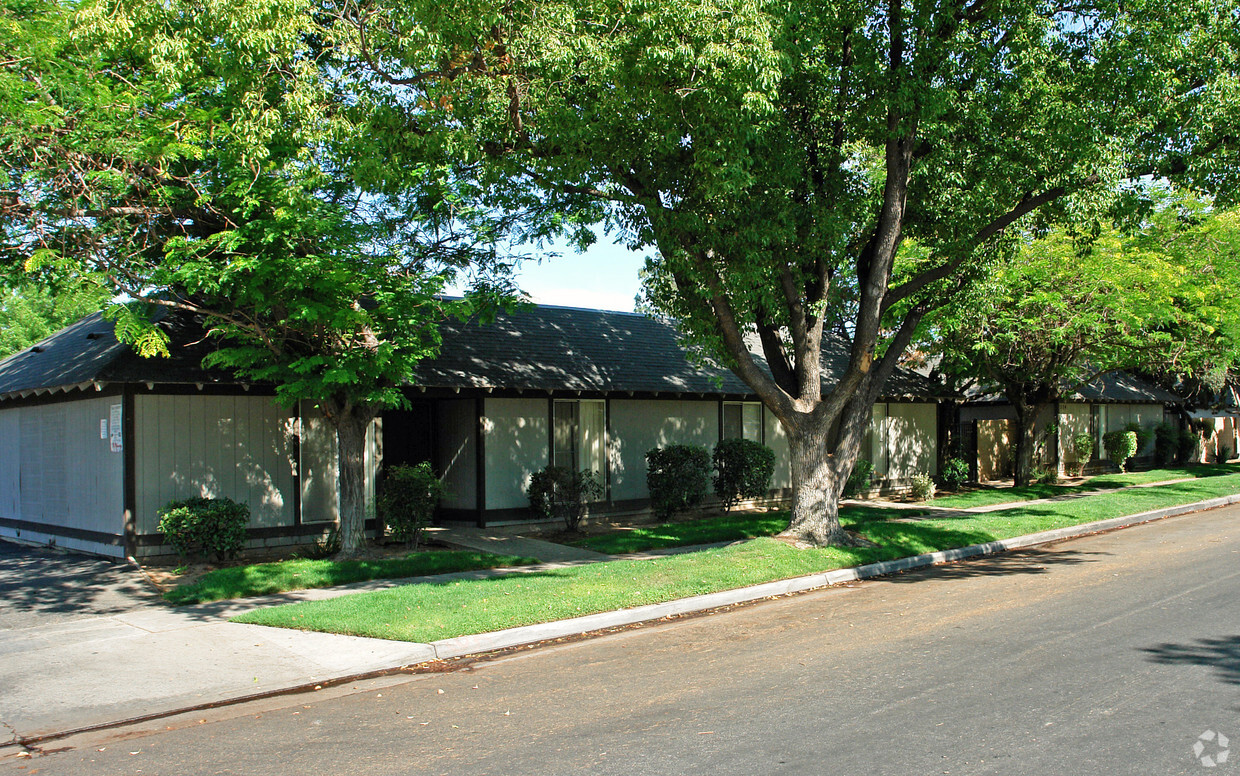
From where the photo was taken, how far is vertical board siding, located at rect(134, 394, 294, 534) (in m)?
14.0

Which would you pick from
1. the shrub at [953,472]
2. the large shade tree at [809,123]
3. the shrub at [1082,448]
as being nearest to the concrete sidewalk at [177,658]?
the large shade tree at [809,123]

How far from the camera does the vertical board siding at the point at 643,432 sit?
1988 cm

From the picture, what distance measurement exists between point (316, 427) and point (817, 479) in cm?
875

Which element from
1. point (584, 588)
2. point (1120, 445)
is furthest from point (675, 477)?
point (1120, 445)

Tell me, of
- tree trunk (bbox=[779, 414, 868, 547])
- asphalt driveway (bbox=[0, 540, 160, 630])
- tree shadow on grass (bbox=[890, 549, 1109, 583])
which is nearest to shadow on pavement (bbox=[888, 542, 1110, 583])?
tree shadow on grass (bbox=[890, 549, 1109, 583])

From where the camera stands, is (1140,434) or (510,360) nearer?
(510,360)

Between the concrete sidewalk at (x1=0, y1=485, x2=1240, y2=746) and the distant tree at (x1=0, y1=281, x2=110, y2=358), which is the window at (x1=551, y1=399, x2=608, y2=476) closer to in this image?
the concrete sidewalk at (x1=0, y1=485, x2=1240, y2=746)

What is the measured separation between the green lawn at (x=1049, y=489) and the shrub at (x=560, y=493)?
30.6 feet

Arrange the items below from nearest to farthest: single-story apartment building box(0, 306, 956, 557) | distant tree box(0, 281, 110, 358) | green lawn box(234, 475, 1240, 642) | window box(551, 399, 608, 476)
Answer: green lawn box(234, 475, 1240, 642), single-story apartment building box(0, 306, 956, 557), window box(551, 399, 608, 476), distant tree box(0, 281, 110, 358)

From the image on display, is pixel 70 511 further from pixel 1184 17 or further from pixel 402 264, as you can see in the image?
pixel 1184 17

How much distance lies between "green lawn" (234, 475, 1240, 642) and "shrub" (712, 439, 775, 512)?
151 inches

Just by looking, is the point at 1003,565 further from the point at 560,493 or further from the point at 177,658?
the point at 177,658

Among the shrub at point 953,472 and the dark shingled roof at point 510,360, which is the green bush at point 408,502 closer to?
the dark shingled roof at point 510,360

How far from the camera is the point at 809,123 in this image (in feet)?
45.2
